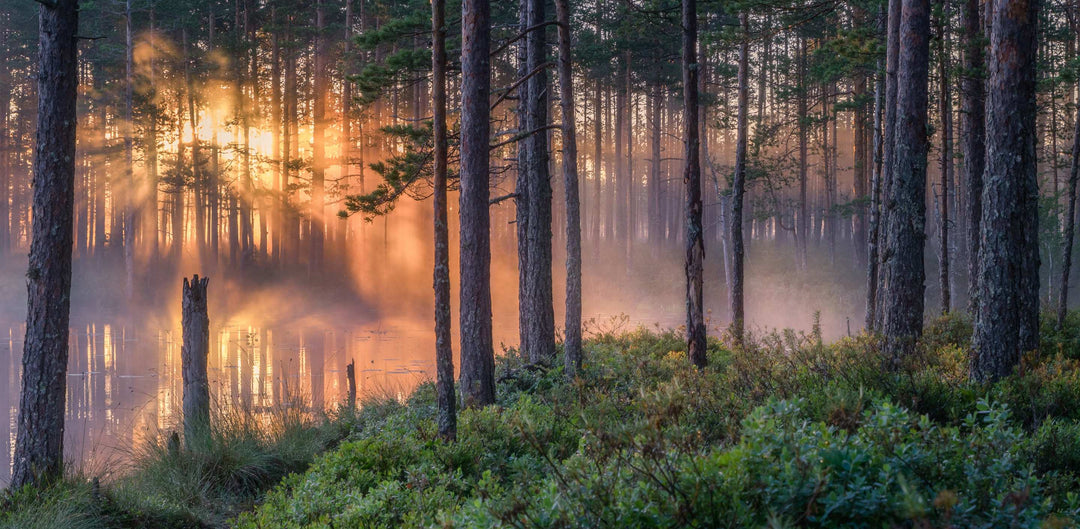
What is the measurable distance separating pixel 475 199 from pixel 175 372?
11941 millimetres

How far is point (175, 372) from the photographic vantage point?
56.8 feet

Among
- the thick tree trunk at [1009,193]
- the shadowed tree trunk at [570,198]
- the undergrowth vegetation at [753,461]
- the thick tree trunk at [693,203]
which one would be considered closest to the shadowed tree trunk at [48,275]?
the undergrowth vegetation at [753,461]

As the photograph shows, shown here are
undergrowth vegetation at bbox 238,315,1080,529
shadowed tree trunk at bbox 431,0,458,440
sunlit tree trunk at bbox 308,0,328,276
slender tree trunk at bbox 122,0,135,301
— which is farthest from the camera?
sunlit tree trunk at bbox 308,0,328,276

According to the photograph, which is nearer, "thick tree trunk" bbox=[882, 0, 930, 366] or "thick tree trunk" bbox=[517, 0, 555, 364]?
"thick tree trunk" bbox=[882, 0, 930, 366]

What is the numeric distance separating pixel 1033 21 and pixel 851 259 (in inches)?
1314

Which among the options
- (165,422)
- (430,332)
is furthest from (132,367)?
(430,332)

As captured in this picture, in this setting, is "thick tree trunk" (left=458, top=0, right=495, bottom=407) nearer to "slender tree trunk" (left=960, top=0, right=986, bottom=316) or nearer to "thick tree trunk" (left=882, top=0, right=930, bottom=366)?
"thick tree trunk" (left=882, top=0, right=930, bottom=366)

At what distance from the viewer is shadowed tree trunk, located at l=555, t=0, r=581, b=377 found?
11.9 m

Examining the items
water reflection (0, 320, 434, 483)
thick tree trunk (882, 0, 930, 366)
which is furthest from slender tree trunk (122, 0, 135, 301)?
thick tree trunk (882, 0, 930, 366)

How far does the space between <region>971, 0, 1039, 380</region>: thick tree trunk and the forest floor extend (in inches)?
21.9

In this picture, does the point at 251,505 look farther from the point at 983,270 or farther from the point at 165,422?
the point at 983,270

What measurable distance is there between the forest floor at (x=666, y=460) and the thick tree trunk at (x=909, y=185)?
2.73ft

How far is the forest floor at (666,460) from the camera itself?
2.92m

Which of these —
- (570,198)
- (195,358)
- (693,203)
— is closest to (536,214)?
(570,198)
